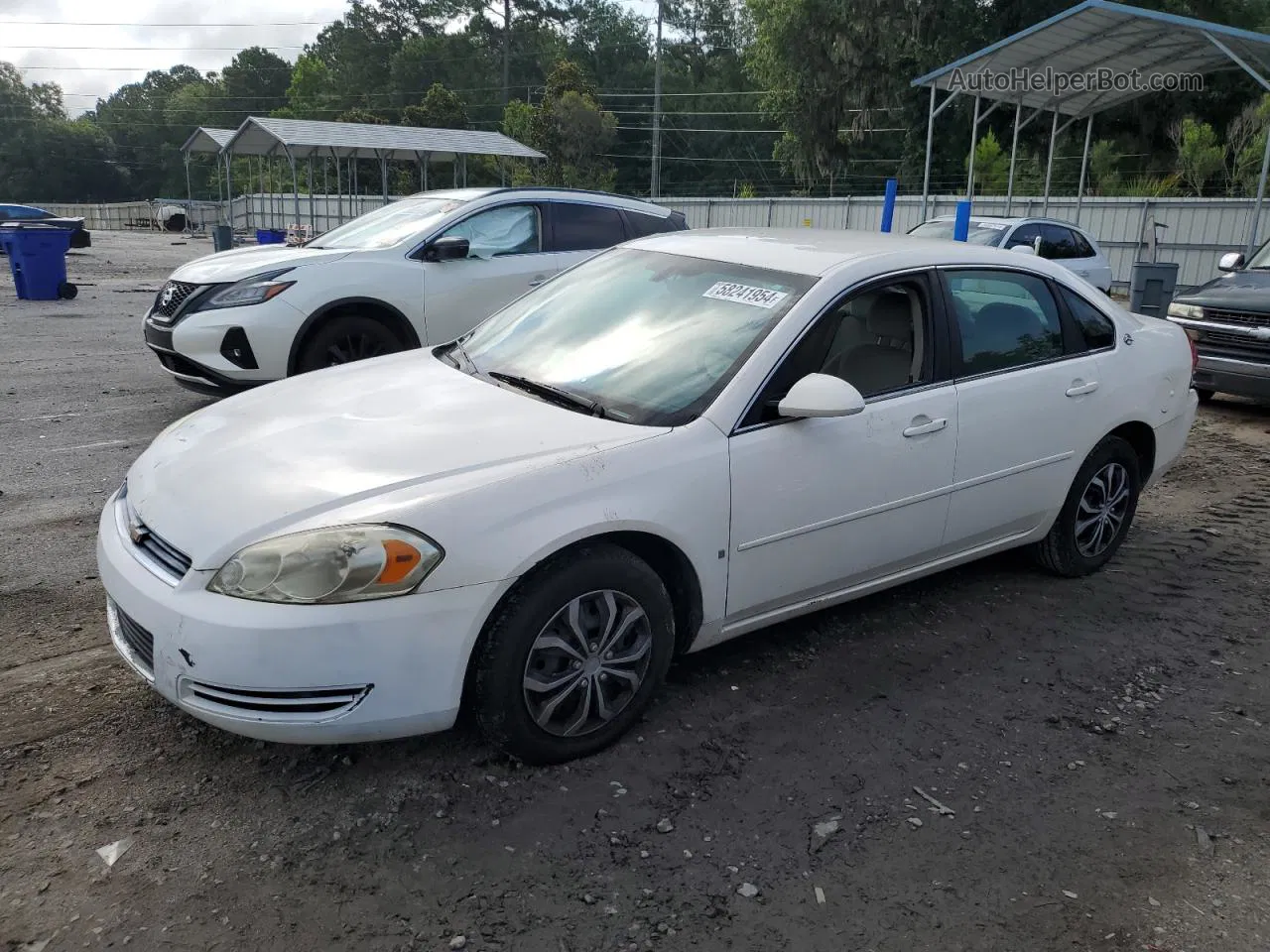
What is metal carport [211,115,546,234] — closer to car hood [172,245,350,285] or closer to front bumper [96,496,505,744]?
car hood [172,245,350,285]

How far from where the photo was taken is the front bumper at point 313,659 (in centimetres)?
270

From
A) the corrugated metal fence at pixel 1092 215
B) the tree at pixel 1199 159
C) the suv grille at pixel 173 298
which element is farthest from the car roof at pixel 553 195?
the tree at pixel 1199 159

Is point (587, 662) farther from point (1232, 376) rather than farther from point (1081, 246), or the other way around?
point (1081, 246)

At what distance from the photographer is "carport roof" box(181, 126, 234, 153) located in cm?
3744

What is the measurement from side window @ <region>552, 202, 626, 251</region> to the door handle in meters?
4.77

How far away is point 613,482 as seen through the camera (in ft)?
10.2

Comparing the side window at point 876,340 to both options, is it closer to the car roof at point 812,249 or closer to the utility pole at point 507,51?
the car roof at point 812,249

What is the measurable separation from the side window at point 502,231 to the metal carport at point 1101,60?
33.2 feet

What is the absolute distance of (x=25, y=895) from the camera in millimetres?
2547

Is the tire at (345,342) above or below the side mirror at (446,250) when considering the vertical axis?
below

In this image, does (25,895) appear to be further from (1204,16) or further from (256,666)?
(1204,16)

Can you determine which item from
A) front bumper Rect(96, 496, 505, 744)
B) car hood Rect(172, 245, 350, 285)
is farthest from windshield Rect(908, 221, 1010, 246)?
front bumper Rect(96, 496, 505, 744)

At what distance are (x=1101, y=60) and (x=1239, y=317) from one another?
1081cm

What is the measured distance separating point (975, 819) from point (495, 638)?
1.50 metres
